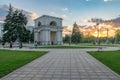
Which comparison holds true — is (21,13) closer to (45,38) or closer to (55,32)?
(45,38)

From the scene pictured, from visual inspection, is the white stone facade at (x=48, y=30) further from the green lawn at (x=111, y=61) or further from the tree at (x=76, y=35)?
the green lawn at (x=111, y=61)

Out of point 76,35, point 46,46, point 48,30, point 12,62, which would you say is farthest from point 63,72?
point 76,35

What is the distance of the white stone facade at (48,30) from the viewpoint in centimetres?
7020

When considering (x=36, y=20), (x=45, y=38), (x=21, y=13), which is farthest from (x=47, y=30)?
(x=21, y=13)

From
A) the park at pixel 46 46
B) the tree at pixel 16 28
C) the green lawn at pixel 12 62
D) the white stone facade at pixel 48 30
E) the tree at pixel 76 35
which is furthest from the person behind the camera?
the tree at pixel 76 35

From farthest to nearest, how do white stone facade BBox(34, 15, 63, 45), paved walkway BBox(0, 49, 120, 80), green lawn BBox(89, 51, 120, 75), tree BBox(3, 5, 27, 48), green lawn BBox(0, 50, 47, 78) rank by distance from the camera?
white stone facade BBox(34, 15, 63, 45) < tree BBox(3, 5, 27, 48) < green lawn BBox(89, 51, 120, 75) < green lawn BBox(0, 50, 47, 78) < paved walkway BBox(0, 49, 120, 80)

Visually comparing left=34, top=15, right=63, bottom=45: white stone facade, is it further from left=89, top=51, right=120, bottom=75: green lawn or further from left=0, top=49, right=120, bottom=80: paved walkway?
left=0, top=49, right=120, bottom=80: paved walkway

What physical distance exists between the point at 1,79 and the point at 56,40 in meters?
67.2

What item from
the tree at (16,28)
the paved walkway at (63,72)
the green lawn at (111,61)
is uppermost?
the tree at (16,28)

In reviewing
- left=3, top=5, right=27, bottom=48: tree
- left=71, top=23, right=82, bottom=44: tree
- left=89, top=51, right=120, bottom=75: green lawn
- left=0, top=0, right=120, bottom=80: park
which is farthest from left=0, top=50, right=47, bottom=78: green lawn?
left=71, top=23, right=82, bottom=44: tree

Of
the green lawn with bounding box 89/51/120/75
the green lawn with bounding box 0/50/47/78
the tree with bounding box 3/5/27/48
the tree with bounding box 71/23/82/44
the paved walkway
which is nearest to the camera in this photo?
the paved walkway

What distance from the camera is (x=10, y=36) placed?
162 feet

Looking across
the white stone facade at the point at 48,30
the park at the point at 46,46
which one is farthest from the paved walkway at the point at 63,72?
the white stone facade at the point at 48,30

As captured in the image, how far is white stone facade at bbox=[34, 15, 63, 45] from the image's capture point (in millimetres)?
70200
